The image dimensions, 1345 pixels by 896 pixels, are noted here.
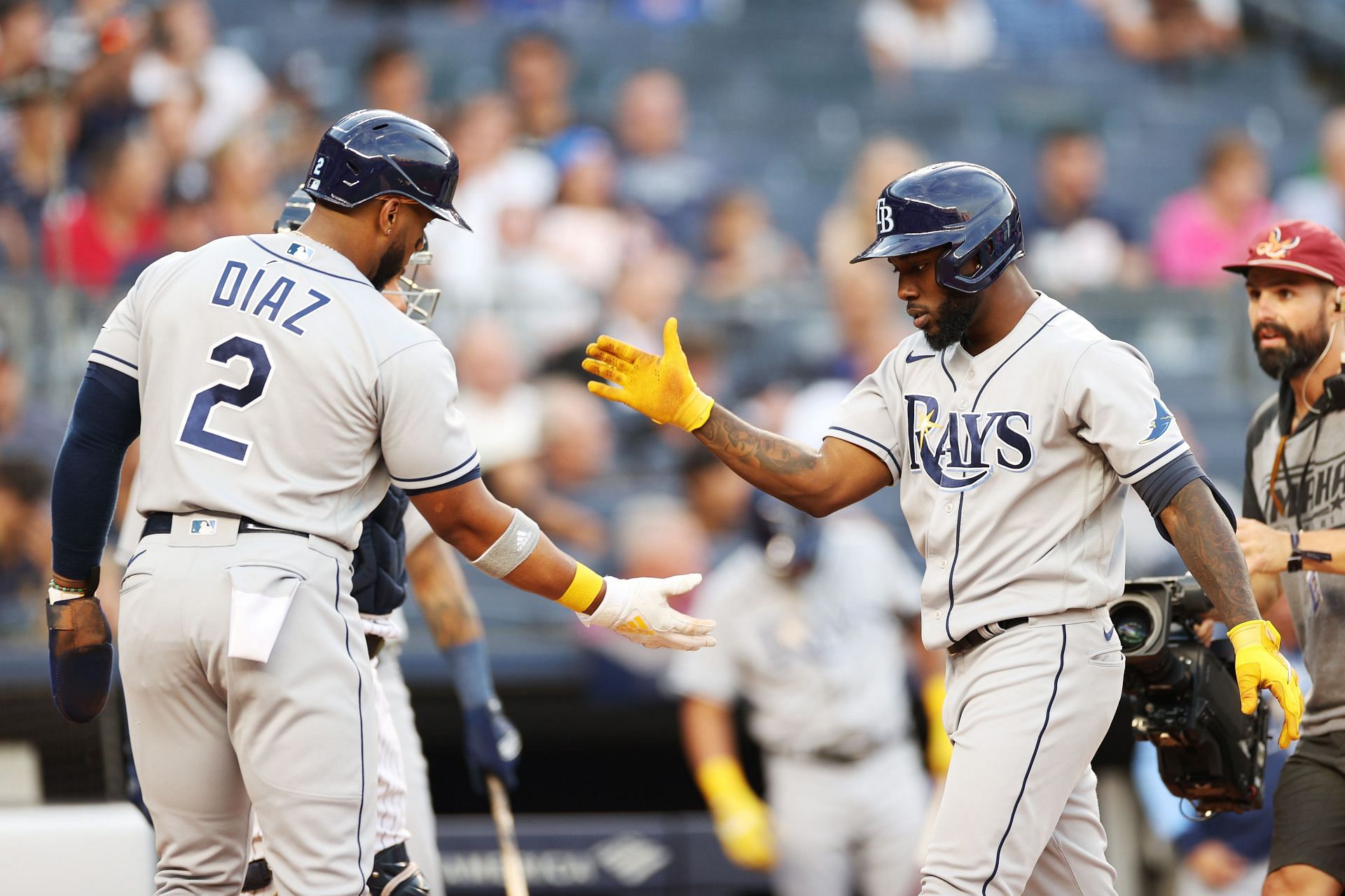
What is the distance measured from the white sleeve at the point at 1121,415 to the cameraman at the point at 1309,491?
54cm

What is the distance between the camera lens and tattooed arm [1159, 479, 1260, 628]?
11.2 ft

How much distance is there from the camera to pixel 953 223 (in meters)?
3.53

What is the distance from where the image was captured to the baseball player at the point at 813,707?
6.10 meters

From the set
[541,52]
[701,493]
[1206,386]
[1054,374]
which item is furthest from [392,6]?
[1054,374]

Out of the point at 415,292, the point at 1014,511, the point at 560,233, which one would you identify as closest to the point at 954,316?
the point at 1014,511

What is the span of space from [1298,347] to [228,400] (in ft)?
8.40

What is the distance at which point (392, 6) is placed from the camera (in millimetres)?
10922

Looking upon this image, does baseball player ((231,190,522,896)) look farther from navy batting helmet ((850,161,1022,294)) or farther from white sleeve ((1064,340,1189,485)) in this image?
white sleeve ((1064,340,1189,485))

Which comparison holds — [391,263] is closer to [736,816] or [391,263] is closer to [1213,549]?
[1213,549]

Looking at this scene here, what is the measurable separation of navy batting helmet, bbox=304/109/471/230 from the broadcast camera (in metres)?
1.81

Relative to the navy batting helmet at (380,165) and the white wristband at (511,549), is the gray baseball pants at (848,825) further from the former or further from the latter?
the navy batting helmet at (380,165)

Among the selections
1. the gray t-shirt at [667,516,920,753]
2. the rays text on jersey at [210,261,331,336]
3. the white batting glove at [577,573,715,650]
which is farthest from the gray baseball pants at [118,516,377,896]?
the gray t-shirt at [667,516,920,753]

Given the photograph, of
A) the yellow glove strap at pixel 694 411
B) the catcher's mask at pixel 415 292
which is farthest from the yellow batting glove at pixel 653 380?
the catcher's mask at pixel 415 292

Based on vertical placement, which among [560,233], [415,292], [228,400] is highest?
[560,233]
